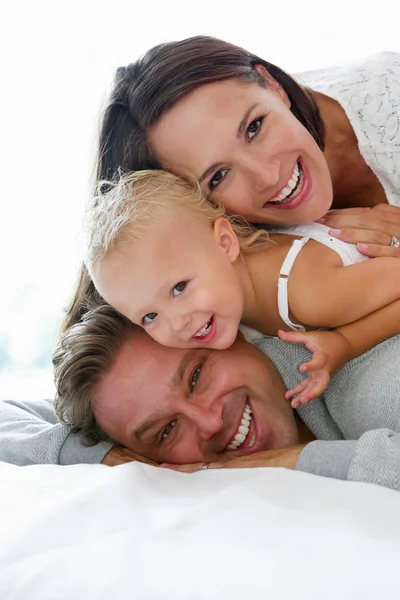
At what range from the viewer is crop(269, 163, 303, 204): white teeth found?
1.92 metres

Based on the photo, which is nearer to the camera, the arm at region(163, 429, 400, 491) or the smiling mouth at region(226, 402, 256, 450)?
the arm at region(163, 429, 400, 491)

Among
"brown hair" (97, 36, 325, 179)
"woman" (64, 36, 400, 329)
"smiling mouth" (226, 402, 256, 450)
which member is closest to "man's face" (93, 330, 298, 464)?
"smiling mouth" (226, 402, 256, 450)

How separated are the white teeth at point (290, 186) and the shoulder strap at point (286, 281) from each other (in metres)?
0.12

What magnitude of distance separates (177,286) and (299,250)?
0.32 metres

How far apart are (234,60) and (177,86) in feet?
0.60

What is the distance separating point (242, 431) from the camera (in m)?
1.81

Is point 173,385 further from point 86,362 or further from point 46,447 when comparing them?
point 46,447

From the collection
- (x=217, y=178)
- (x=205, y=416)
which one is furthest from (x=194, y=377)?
(x=217, y=178)

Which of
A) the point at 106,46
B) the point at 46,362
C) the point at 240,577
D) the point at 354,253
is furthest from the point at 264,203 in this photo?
the point at 46,362

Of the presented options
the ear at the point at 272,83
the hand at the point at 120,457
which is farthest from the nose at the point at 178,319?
the ear at the point at 272,83

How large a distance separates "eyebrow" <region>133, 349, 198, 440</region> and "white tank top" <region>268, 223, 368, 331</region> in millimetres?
228

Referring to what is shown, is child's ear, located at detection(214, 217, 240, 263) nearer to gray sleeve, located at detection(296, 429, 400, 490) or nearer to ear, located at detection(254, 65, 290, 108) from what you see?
ear, located at detection(254, 65, 290, 108)

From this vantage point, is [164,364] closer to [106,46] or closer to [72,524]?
[72,524]

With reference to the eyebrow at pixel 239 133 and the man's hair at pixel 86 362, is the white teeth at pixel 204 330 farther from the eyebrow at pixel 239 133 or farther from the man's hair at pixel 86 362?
the eyebrow at pixel 239 133
